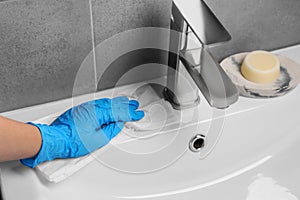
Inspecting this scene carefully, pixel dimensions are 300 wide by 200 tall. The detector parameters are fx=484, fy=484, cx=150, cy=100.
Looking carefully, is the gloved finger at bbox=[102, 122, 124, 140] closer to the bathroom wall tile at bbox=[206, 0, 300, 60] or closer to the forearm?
the forearm

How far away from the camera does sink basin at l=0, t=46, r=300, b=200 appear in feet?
2.37

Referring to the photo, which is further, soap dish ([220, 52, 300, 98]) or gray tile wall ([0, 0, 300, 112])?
soap dish ([220, 52, 300, 98])

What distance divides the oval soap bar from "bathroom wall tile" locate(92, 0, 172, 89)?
146 millimetres

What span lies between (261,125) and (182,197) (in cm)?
18

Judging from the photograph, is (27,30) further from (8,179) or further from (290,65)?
(290,65)

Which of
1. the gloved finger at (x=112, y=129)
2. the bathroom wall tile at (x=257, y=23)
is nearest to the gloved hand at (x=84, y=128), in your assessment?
the gloved finger at (x=112, y=129)

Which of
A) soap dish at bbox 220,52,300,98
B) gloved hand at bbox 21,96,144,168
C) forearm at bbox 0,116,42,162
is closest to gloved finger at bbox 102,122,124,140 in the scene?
gloved hand at bbox 21,96,144,168

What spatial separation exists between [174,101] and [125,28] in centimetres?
15

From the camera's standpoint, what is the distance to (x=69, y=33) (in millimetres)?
722

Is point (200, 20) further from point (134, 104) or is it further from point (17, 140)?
point (17, 140)

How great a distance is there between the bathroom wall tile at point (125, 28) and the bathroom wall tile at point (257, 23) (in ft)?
0.30

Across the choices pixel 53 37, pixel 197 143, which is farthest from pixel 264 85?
pixel 53 37

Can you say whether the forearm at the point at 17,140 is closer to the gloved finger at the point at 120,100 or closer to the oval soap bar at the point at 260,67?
the gloved finger at the point at 120,100

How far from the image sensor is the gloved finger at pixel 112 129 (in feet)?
2.46
